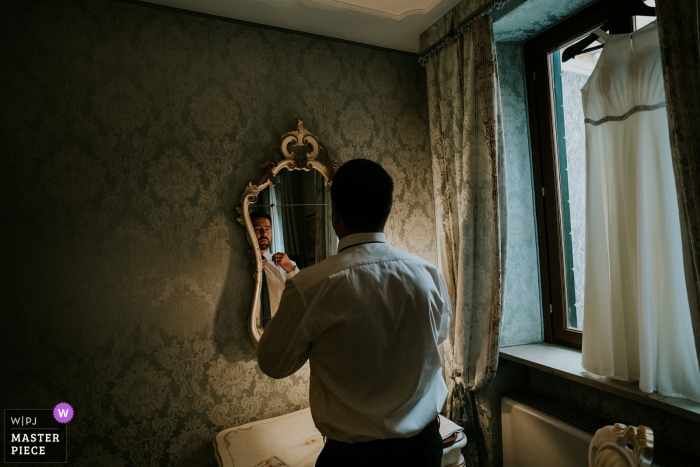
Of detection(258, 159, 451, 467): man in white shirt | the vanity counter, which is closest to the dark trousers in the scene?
detection(258, 159, 451, 467): man in white shirt

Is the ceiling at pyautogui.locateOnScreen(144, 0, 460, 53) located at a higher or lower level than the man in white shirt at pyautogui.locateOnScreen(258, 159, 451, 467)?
higher

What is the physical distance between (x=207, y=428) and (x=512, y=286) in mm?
1600

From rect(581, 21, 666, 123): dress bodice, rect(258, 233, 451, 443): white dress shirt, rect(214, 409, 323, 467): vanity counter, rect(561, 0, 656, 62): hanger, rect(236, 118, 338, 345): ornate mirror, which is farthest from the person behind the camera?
rect(236, 118, 338, 345): ornate mirror

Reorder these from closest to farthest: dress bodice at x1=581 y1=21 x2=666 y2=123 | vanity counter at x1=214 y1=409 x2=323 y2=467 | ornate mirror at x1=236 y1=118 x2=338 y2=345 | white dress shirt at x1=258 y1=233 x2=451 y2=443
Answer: white dress shirt at x1=258 y1=233 x2=451 y2=443 < dress bodice at x1=581 y1=21 x2=666 y2=123 < vanity counter at x1=214 y1=409 x2=323 y2=467 < ornate mirror at x1=236 y1=118 x2=338 y2=345

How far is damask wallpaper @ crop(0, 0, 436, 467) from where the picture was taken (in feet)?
5.39

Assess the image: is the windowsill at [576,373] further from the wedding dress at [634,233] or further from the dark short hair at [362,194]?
the dark short hair at [362,194]

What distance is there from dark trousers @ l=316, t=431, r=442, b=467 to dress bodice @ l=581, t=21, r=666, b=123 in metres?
1.34

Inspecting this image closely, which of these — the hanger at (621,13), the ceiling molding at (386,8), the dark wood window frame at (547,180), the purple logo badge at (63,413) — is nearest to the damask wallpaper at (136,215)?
the purple logo badge at (63,413)

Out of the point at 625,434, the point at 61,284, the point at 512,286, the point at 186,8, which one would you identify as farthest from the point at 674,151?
the point at 61,284

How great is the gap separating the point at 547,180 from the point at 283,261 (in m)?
1.37

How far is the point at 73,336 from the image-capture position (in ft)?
5.50

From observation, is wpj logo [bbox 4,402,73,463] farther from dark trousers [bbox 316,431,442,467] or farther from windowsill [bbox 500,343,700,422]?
windowsill [bbox 500,343,700,422]

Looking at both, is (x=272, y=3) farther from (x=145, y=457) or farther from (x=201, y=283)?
(x=145, y=457)

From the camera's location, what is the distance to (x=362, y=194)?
3.72ft
